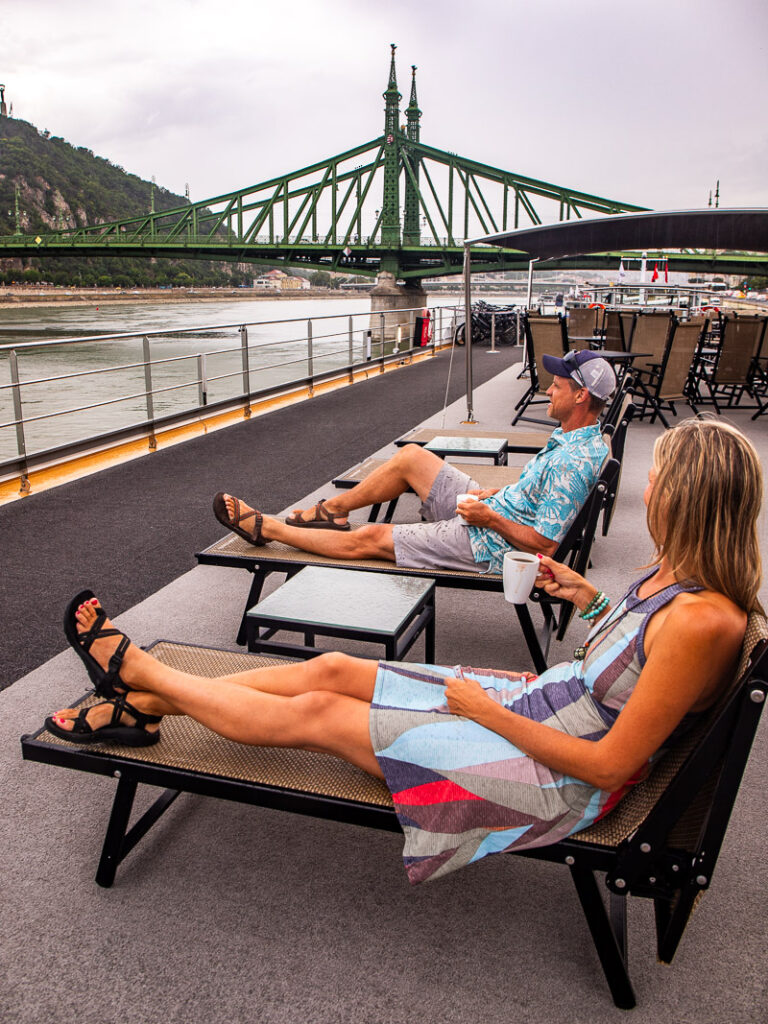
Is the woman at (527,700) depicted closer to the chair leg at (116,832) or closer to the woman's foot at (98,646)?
the woman's foot at (98,646)

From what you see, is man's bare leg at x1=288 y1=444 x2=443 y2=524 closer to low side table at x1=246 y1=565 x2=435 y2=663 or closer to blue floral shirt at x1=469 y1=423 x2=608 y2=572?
blue floral shirt at x1=469 y1=423 x2=608 y2=572

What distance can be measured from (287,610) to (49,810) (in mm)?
749

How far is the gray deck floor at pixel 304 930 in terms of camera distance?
136cm

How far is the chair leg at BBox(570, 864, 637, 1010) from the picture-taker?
1.35 m

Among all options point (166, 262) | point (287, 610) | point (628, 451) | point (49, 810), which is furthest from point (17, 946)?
point (166, 262)

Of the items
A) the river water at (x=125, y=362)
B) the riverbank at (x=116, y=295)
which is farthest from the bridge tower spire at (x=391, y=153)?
the river water at (x=125, y=362)

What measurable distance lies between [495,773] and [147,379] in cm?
601

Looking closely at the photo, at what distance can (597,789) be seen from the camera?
1.34 metres

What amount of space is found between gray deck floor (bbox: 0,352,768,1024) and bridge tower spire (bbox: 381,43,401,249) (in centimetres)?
4832

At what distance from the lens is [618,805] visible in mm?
1412

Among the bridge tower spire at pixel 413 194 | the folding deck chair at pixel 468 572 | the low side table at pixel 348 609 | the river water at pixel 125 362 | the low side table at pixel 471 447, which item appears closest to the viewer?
the low side table at pixel 348 609

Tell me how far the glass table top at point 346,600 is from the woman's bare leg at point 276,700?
16.8 inches

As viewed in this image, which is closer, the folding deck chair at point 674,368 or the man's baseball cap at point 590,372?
the man's baseball cap at point 590,372

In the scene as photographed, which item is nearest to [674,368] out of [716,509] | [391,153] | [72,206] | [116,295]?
[716,509]
